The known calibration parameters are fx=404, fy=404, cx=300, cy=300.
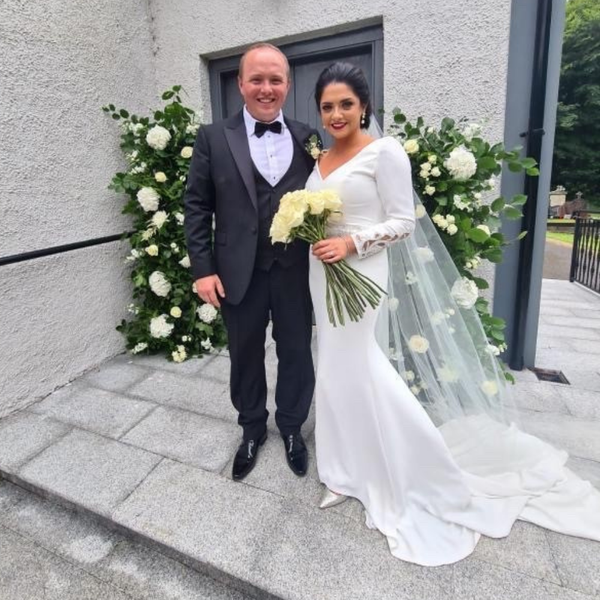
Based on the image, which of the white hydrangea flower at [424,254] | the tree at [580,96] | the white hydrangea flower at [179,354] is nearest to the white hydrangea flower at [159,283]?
the white hydrangea flower at [179,354]

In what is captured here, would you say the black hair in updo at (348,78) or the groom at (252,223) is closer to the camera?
the black hair in updo at (348,78)

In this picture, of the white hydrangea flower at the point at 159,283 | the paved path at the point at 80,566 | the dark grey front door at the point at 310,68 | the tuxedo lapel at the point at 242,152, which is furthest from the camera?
the white hydrangea flower at the point at 159,283

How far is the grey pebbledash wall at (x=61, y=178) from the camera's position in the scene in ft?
8.34

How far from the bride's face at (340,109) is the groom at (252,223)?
0.32m

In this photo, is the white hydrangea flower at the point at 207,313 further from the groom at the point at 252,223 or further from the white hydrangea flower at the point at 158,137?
the groom at the point at 252,223

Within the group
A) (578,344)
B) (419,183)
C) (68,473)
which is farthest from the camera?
(578,344)

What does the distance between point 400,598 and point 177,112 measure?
320cm

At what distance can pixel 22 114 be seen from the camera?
8.41 ft

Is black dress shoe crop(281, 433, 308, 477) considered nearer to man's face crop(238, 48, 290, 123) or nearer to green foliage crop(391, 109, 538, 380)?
green foliage crop(391, 109, 538, 380)

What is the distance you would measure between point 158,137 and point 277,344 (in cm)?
197

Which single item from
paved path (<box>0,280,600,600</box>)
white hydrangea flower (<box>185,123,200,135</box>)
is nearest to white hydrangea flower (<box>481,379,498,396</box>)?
paved path (<box>0,280,600,600</box>)

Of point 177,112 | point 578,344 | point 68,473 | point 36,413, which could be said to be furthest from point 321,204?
point 578,344

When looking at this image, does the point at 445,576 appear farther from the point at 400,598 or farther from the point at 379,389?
the point at 379,389

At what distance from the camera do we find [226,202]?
1.76 meters
